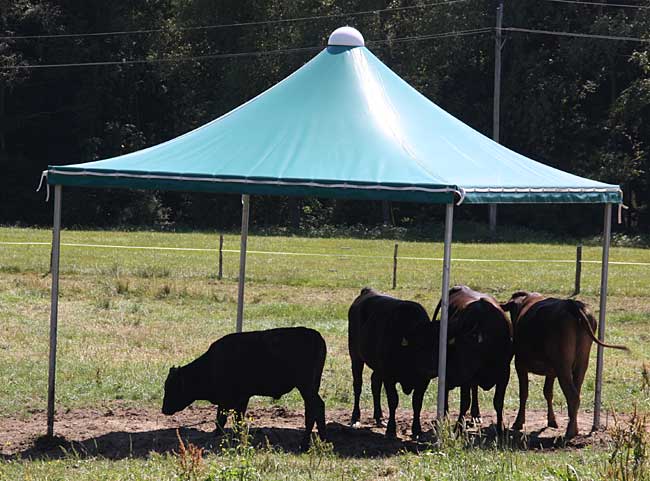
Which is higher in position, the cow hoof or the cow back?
the cow back

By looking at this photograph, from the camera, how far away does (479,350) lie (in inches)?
449

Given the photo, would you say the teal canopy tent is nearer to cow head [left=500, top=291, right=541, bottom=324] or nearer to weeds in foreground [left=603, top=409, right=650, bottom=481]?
cow head [left=500, top=291, right=541, bottom=324]

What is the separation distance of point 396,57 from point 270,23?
704cm

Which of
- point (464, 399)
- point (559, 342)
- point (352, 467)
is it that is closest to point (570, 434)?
point (559, 342)

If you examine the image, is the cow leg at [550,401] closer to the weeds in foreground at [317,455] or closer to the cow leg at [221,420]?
the weeds in foreground at [317,455]

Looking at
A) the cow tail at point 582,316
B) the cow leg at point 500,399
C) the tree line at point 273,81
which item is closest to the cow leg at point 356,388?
the cow leg at point 500,399

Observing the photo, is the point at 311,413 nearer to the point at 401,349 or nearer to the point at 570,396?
the point at 401,349

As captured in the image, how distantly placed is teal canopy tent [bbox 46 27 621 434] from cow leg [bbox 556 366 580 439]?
0.75m

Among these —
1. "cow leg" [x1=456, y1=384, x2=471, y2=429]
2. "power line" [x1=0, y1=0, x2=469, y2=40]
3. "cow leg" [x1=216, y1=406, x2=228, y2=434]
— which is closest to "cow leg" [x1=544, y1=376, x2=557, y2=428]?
"cow leg" [x1=456, y1=384, x2=471, y2=429]

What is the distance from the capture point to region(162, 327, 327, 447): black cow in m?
10.9

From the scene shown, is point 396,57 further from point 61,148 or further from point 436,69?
point 61,148

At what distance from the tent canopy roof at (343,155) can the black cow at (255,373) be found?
1405mm

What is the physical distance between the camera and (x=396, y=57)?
55.8 meters

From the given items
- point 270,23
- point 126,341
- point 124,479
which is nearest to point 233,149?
point 124,479
